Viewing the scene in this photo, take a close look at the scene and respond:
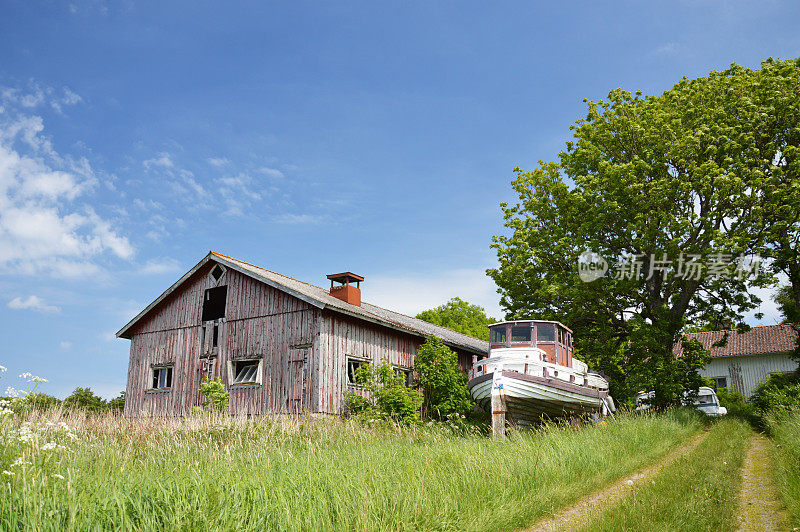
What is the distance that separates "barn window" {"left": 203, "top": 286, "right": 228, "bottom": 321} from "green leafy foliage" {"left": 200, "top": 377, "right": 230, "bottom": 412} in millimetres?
3239

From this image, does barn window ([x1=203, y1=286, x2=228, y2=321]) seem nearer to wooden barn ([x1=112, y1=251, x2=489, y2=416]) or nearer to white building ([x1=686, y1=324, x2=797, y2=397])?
wooden barn ([x1=112, y1=251, x2=489, y2=416])

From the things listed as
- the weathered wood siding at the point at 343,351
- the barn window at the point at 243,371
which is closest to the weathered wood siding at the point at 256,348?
the weathered wood siding at the point at 343,351

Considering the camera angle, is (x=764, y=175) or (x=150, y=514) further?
(x=764, y=175)

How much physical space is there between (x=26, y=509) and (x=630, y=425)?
13.9 metres

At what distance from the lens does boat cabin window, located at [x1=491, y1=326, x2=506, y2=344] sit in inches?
718

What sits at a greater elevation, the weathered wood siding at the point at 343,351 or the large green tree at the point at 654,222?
the large green tree at the point at 654,222

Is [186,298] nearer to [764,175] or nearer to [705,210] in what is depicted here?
[705,210]

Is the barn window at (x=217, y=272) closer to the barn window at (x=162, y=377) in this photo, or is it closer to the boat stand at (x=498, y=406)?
the barn window at (x=162, y=377)

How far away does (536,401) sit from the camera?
15.5 meters

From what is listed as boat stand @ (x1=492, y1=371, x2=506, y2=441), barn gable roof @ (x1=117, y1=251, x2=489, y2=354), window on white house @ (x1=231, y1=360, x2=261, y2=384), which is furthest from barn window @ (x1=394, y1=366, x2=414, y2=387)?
boat stand @ (x1=492, y1=371, x2=506, y2=441)

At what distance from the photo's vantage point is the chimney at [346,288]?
23891 mm

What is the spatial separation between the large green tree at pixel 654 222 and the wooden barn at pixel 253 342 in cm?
595

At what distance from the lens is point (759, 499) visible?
8.20m

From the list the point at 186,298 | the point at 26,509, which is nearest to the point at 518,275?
the point at 186,298
